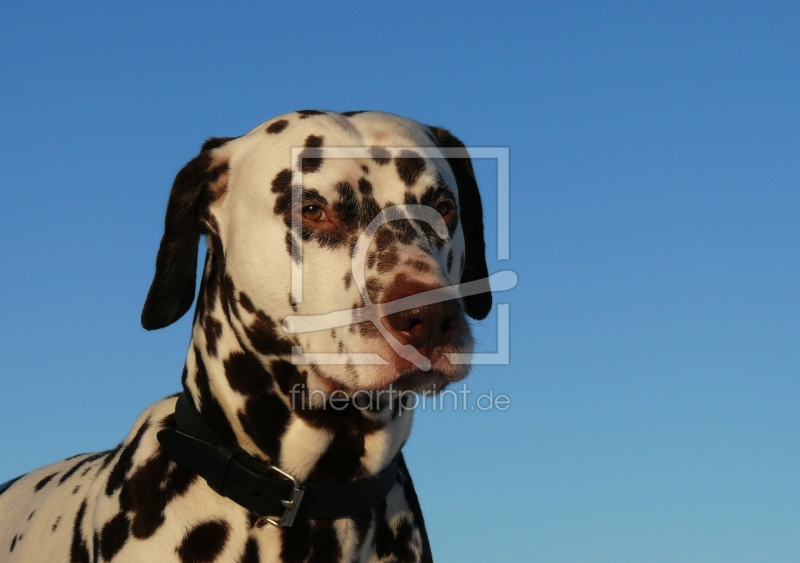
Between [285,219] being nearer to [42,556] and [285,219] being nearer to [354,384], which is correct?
[354,384]

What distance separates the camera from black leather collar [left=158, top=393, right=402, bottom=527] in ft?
14.1

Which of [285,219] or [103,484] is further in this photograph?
[103,484]

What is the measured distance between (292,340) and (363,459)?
2.13 ft

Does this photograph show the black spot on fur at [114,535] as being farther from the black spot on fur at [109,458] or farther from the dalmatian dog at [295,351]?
the black spot on fur at [109,458]

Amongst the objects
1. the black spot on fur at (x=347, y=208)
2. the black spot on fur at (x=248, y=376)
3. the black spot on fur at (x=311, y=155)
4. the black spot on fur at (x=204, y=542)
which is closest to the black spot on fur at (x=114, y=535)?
the black spot on fur at (x=204, y=542)

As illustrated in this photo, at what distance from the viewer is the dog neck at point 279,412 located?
4.45 meters

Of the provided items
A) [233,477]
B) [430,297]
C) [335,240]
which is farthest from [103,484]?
[430,297]

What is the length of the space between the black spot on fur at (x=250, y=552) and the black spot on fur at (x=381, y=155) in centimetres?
193

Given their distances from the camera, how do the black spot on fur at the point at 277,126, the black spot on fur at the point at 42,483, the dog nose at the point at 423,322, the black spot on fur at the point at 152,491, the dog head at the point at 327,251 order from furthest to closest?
1. the black spot on fur at the point at 42,483
2. the black spot on fur at the point at 277,126
3. the black spot on fur at the point at 152,491
4. the dog head at the point at 327,251
5. the dog nose at the point at 423,322

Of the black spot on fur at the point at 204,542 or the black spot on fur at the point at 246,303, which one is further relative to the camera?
the black spot on fur at the point at 246,303

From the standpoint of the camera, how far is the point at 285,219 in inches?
185

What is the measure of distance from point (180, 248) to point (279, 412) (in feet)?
3.69

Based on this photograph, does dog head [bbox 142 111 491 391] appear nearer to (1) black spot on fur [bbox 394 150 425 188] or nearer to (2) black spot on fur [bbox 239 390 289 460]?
(1) black spot on fur [bbox 394 150 425 188]

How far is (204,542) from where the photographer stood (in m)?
4.30
